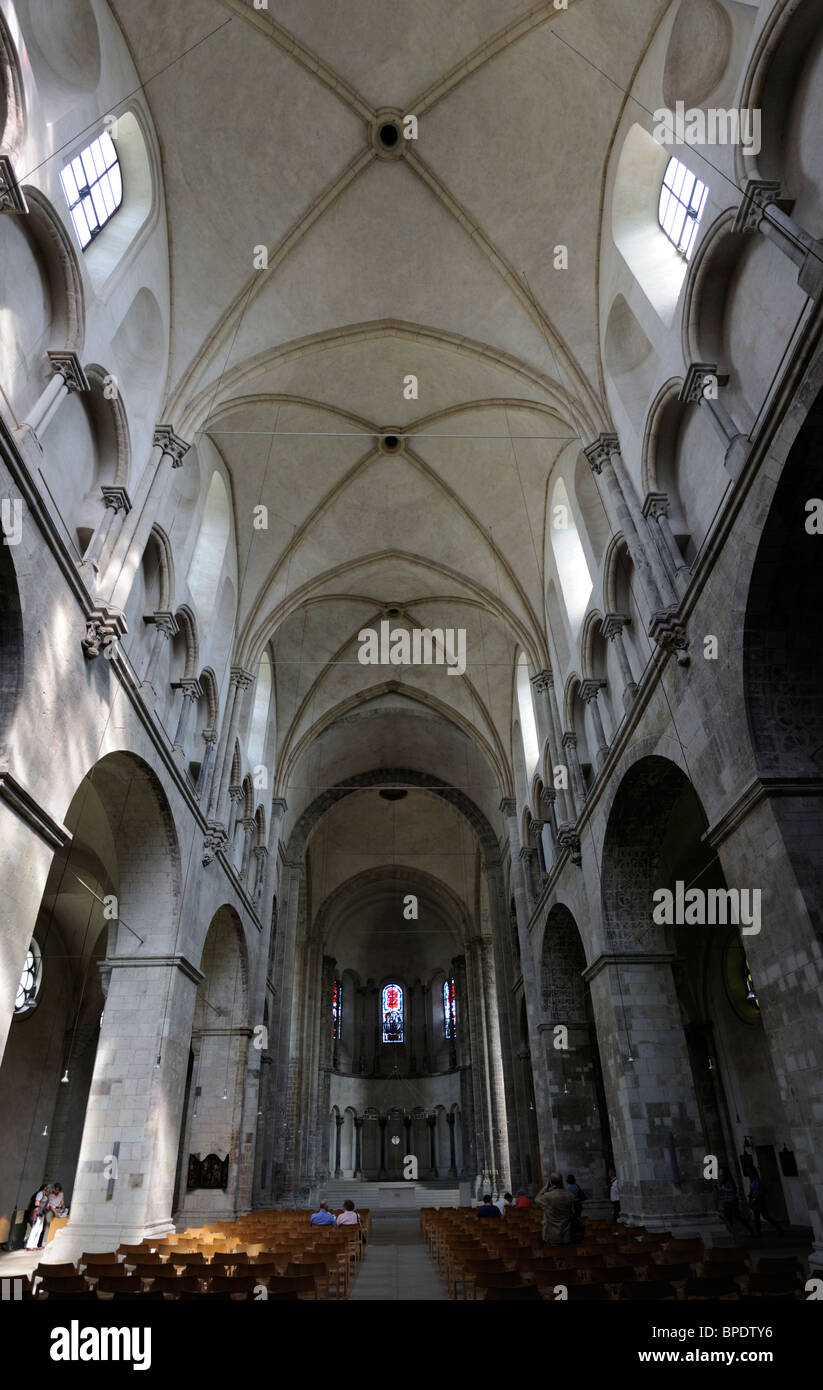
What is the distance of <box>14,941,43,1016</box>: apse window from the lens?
21.6 m

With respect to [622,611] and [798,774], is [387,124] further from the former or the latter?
[798,774]

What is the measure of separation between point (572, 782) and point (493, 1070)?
2137cm

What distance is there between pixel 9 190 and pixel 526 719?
18.3 metres

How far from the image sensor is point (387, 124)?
14.5 m

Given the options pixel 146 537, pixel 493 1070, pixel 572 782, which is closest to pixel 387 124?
pixel 146 537

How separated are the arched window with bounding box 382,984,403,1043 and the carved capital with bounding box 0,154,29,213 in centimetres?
4281

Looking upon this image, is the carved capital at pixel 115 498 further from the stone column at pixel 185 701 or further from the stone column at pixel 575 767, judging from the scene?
the stone column at pixel 575 767

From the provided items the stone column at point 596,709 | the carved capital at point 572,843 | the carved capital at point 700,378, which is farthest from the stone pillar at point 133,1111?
the carved capital at point 700,378

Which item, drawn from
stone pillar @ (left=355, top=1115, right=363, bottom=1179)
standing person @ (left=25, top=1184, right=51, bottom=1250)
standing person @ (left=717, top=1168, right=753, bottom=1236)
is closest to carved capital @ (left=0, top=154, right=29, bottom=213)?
standing person @ (left=25, top=1184, right=51, bottom=1250)

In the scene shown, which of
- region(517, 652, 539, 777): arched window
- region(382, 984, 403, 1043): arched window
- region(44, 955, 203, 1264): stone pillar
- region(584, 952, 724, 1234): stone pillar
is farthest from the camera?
region(382, 984, 403, 1043): arched window

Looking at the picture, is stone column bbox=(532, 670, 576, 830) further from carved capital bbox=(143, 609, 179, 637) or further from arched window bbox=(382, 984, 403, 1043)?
arched window bbox=(382, 984, 403, 1043)

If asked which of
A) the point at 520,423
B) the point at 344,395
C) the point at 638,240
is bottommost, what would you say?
the point at 638,240

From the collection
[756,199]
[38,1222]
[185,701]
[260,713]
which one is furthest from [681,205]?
[38,1222]

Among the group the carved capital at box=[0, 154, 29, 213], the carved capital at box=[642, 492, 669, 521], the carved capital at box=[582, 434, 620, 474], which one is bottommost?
the carved capital at box=[642, 492, 669, 521]
